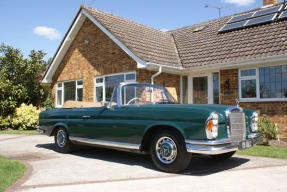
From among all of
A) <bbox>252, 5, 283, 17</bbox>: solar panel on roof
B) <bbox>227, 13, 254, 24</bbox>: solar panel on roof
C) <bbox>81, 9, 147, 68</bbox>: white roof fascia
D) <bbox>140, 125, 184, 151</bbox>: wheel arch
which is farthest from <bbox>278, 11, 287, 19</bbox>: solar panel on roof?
<bbox>140, 125, 184, 151</bbox>: wheel arch

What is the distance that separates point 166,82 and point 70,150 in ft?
18.2

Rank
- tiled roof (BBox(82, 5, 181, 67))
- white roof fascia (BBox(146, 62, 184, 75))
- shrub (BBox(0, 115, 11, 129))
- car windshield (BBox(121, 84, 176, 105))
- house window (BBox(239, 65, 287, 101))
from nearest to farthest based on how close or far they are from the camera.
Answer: car windshield (BBox(121, 84, 176, 105))
house window (BBox(239, 65, 287, 101))
white roof fascia (BBox(146, 62, 184, 75))
tiled roof (BBox(82, 5, 181, 67))
shrub (BBox(0, 115, 11, 129))

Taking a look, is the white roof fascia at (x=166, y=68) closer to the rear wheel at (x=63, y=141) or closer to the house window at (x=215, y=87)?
the house window at (x=215, y=87)

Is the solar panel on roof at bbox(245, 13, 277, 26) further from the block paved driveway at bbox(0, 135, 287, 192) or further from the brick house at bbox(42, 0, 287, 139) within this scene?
the block paved driveway at bbox(0, 135, 287, 192)

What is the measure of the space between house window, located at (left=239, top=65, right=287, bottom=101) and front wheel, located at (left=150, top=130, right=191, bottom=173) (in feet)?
19.5

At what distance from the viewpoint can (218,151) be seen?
4355mm

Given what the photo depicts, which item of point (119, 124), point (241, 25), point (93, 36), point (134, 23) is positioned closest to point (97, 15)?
point (93, 36)

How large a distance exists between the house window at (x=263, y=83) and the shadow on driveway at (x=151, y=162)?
4.20 meters

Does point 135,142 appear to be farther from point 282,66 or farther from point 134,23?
point 134,23

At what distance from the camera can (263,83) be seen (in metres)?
9.70

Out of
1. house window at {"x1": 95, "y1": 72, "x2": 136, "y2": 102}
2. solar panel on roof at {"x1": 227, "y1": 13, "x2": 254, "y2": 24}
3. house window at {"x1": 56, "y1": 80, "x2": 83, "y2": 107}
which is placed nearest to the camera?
house window at {"x1": 95, "y1": 72, "x2": 136, "y2": 102}

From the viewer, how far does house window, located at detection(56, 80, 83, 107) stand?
13.7 meters

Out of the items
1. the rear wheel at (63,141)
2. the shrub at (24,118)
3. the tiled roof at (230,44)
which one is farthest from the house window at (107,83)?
the rear wheel at (63,141)

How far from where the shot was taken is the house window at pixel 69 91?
45.0 feet
